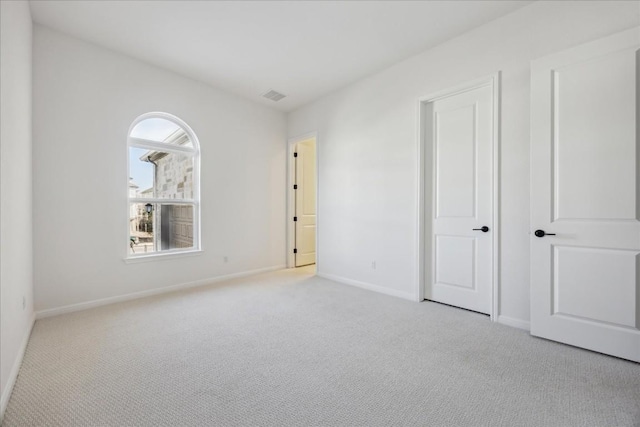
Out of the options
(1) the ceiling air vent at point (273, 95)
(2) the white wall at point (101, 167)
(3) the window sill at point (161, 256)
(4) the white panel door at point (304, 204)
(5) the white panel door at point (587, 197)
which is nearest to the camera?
(5) the white panel door at point (587, 197)

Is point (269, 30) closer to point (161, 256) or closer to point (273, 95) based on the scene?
point (273, 95)

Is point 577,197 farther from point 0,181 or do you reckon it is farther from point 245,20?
point 0,181

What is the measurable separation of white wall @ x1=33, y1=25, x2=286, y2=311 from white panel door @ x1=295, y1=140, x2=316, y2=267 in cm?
123

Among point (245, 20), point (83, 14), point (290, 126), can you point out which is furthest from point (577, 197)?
point (83, 14)

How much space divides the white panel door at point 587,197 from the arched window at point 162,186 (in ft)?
13.2

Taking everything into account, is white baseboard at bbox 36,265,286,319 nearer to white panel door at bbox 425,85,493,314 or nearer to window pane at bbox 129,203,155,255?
window pane at bbox 129,203,155,255

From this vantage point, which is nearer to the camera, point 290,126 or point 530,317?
point 530,317

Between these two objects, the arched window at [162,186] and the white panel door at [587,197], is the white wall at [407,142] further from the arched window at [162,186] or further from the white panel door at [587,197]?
the arched window at [162,186]

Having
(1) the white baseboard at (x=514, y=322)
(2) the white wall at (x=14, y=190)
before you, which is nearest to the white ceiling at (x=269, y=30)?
(2) the white wall at (x=14, y=190)

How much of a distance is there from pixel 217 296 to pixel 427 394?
2.70 meters

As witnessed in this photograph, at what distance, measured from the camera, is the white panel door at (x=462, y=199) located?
2930 millimetres

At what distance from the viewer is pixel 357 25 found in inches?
114

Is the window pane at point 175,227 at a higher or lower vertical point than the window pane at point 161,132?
lower

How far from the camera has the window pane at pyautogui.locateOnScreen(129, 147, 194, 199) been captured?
3648 millimetres
